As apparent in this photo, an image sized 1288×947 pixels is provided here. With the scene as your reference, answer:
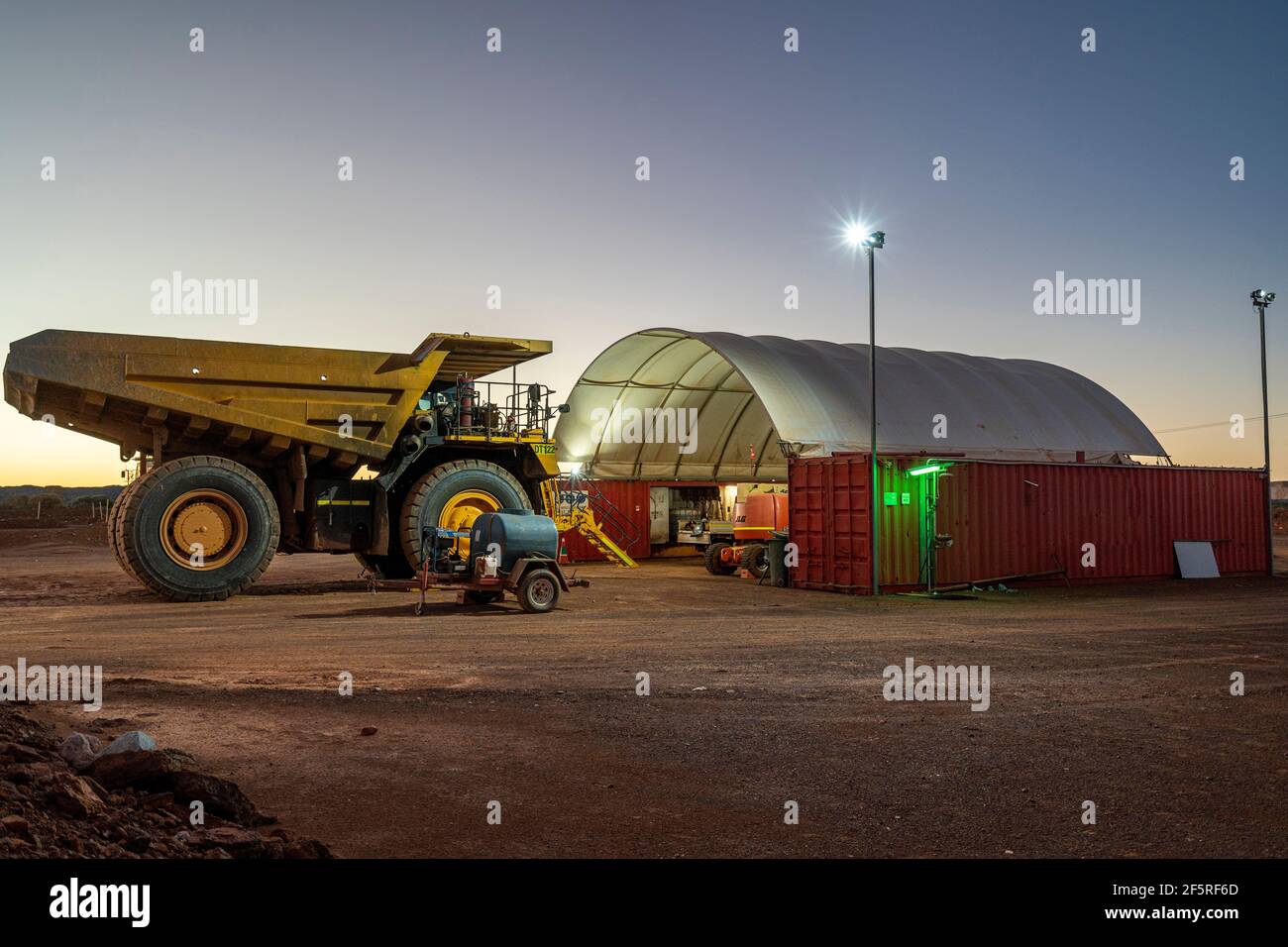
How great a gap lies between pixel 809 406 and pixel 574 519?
8270 mm

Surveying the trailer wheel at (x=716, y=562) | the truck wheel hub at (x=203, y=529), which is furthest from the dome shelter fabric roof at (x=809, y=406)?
the truck wheel hub at (x=203, y=529)

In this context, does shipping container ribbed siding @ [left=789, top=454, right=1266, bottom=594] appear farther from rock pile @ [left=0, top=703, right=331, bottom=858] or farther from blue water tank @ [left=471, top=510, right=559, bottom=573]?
rock pile @ [left=0, top=703, right=331, bottom=858]

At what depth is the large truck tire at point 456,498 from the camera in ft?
57.5

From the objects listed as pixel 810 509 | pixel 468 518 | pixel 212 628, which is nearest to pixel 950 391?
pixel 810 509

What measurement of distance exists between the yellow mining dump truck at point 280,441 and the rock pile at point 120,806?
1020 centimetres

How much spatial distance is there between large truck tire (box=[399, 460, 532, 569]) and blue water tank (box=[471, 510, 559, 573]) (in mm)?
1431

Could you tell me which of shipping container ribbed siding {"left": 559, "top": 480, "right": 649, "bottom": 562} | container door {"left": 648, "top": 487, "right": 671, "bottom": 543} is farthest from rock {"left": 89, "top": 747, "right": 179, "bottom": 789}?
container door {"left": 648, "top": 487, "right": 671, "bottom": 543}

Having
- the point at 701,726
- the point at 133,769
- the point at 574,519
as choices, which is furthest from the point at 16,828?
the point at 574,519

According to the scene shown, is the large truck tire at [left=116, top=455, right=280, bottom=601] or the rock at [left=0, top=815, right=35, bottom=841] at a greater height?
the large truck tire at [left=116, top=455, right=280, bottom=601]

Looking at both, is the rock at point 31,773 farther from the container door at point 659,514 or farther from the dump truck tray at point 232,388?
the container door at point 659,514

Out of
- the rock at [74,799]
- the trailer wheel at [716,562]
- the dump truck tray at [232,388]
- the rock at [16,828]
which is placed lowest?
the trailer wheel at [716,562]

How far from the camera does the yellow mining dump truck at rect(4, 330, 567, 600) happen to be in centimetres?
1559
